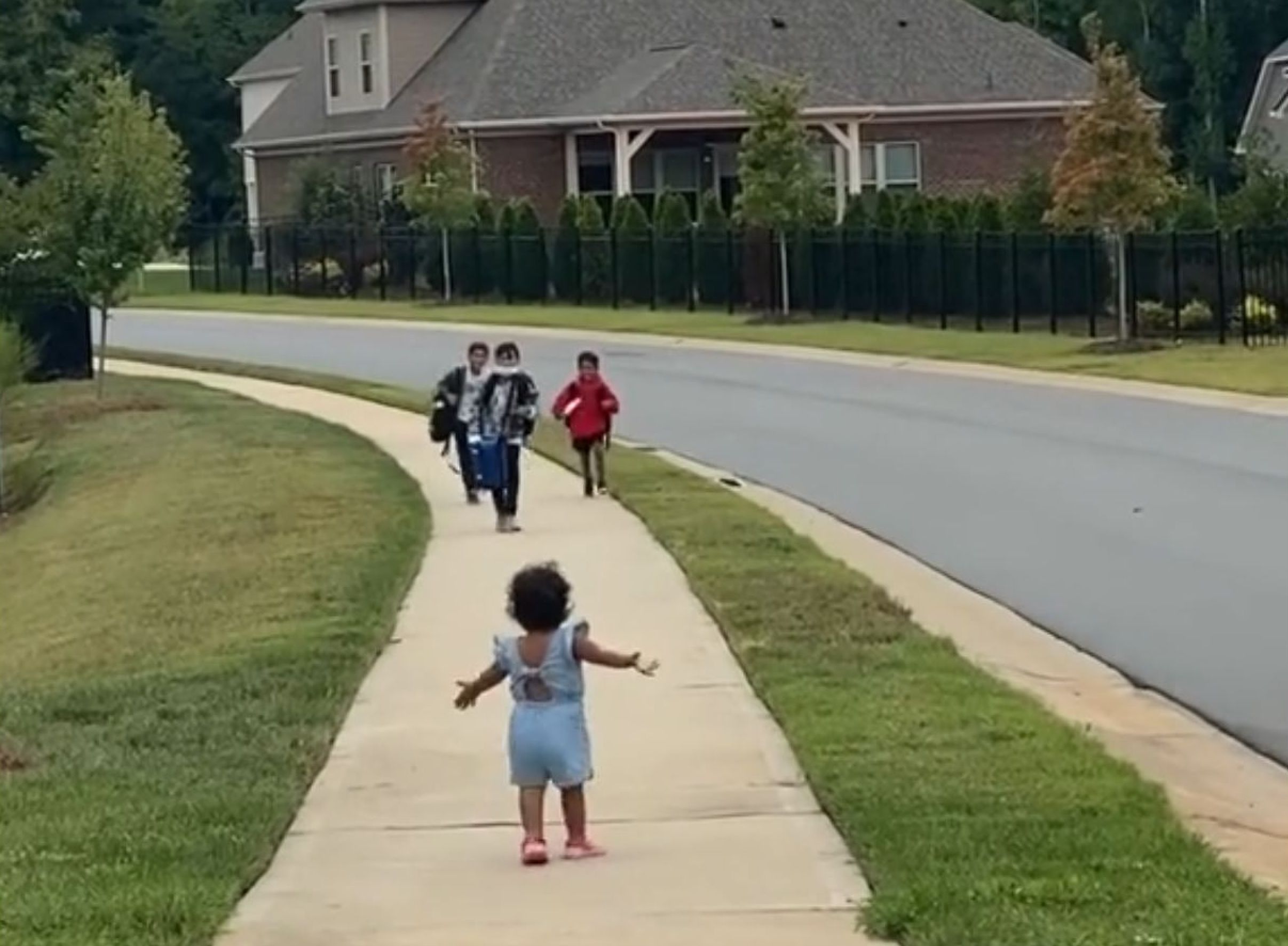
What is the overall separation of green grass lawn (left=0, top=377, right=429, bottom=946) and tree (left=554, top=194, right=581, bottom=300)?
86.3 feet

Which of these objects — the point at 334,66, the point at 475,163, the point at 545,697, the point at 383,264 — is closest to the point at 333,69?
the point at 334,66

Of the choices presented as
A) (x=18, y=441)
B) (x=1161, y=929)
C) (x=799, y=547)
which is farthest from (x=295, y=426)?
(x=1161, y=929)

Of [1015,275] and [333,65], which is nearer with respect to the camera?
[1015,275]

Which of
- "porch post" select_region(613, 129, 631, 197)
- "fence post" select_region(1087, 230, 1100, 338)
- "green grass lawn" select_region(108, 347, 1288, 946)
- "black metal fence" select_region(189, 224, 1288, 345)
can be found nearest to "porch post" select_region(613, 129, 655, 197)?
"porch post" select_region(613, 129, 631, 197)

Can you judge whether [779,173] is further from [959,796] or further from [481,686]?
[481,686]

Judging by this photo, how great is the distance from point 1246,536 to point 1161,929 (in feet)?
40.2

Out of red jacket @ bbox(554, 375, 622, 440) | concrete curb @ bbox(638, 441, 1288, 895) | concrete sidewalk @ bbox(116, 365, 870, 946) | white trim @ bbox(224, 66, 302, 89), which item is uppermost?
white trim @ bbox(224, 66, 302, 89)

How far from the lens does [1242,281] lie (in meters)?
41.7

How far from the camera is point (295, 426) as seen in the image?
104 ft

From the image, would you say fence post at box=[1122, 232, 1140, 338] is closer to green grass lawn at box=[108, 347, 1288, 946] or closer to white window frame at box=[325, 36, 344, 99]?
green grass lawn at box=[108, 347, 1288, 946]

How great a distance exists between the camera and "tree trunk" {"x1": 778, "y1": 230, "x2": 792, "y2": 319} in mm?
52250

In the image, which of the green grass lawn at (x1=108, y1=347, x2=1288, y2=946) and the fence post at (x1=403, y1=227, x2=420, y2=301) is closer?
the green grass lawn at (x1=108, y1=347, x2=1288, y2=946)

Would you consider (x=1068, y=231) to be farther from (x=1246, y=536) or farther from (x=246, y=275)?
(x=246, y=275)

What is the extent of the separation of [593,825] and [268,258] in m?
63.5
